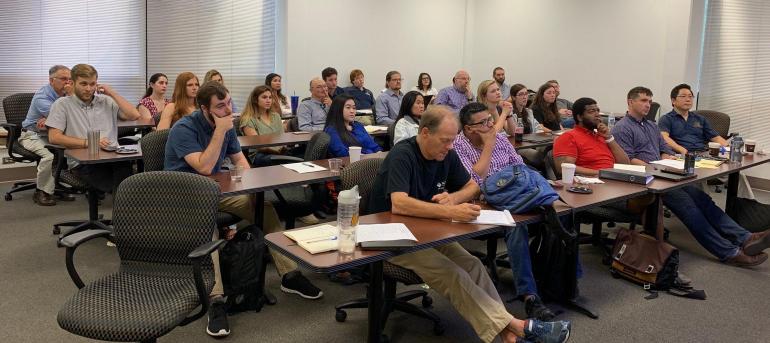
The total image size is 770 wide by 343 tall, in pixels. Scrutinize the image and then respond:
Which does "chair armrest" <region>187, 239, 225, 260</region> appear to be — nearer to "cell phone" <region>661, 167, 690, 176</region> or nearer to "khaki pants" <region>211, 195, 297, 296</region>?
"khaki pants" <region>211, 195, 297, 296</region>

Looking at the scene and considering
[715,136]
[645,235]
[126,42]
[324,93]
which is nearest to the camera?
[645,235]

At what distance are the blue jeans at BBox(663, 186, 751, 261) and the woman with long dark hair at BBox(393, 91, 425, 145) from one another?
2.05m

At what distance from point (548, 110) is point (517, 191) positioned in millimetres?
4425

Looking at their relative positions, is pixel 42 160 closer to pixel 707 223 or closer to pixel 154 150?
pixel 154 150

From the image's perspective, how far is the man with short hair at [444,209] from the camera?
266 cm

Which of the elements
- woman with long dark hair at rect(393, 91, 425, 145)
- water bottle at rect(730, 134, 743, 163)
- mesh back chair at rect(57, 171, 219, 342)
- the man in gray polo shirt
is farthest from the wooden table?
water bottle at rect(730, 134, 743, 163)

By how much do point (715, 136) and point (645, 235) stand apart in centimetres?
254

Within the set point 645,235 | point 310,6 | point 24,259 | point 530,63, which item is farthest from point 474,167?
point 530,63

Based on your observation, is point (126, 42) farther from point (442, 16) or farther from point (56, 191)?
point (442, 16)

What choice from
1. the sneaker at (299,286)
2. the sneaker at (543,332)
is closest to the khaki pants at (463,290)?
the sneaker at (543,332)

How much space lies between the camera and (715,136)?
5.86 metres

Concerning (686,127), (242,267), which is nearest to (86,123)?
(242,267)

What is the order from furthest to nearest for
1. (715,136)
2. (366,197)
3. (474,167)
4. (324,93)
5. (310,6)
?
(310,6), (324,93), (715,136), (474,167), (366,197)

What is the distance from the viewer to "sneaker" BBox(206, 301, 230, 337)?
299 cm
